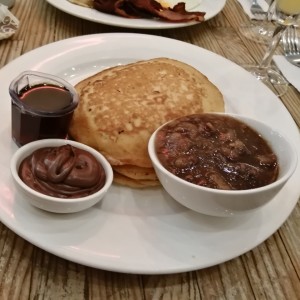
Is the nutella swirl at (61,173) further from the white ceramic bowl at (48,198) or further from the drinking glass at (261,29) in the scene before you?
the drinking glass at (261,29)

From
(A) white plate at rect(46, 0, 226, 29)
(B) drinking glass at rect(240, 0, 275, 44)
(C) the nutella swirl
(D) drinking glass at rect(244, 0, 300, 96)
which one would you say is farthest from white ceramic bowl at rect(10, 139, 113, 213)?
(B) drinking glass at rect(240, 0, 275, 44)

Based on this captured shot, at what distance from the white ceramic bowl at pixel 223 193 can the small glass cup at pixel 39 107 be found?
0.96 ft

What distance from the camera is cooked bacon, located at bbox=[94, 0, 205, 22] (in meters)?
1.97

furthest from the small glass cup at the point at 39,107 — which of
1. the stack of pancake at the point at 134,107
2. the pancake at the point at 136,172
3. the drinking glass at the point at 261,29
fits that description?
the drinking glass at the point at 261,29

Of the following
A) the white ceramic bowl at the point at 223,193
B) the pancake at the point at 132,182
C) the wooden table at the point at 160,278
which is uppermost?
the white ceramic bowl at the point at 223,193

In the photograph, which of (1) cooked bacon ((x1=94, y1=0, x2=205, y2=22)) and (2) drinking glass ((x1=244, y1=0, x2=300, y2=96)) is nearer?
(2) drinking glass ((x1=244, y1=0, x2=300, y2=96))

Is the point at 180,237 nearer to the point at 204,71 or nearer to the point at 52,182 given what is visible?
the point at 52,182

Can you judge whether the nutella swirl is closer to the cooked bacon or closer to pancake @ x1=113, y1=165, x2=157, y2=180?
pancake @ x1=113, y1=165, x2=157, y2=180

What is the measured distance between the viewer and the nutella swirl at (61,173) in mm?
1049

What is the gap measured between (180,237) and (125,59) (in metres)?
0.91

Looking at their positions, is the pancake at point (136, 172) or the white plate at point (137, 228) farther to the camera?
the pancake at point (136, 172)

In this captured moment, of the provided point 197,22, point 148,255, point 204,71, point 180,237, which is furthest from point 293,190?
point 197,22

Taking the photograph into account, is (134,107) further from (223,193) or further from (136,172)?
(223,193)

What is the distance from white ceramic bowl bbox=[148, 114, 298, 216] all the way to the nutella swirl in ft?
0.55
